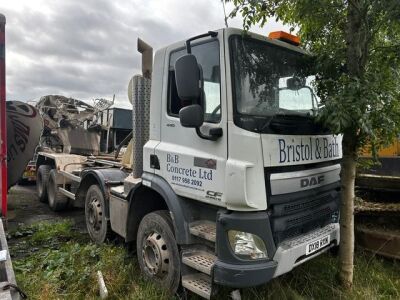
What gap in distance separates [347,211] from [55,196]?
5690 millimetres

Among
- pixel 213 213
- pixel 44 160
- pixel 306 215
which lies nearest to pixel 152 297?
pixel 213 213

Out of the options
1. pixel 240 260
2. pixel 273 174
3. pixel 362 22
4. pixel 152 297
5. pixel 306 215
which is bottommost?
pixel 152 297

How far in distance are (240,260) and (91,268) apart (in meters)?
2.00

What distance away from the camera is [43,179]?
7895 millimetres

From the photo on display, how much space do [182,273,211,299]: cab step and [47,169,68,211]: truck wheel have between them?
4.78 metres

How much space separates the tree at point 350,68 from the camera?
286cm

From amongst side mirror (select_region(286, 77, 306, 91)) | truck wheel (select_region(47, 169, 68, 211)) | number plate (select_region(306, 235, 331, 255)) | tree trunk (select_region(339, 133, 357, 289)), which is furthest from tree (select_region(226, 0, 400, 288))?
truck wheel (select_region(47, 169, 68, 211))

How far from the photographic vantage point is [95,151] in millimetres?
9031

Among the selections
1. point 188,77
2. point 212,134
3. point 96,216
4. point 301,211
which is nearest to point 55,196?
point 96,216

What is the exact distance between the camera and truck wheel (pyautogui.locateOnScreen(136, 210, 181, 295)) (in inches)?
130

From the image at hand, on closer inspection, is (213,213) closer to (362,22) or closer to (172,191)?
(172,191)

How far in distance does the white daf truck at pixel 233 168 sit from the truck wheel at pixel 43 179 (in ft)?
15.1

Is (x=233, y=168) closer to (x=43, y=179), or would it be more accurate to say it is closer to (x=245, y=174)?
(x=245, y=174)

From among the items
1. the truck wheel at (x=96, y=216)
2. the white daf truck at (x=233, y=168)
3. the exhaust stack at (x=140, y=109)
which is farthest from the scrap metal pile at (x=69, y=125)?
the white daf truck at (x=233, y=168)
